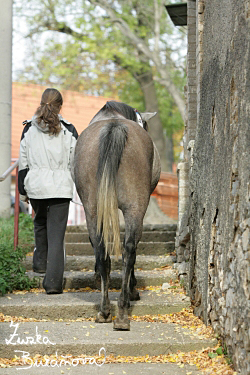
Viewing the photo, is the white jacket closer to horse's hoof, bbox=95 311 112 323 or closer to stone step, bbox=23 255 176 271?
stone step, bbox=23 255 176 271

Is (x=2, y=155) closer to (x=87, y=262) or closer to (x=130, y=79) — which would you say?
(x=87, y=262)

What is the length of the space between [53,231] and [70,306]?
856 mm

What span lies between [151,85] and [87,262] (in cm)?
1416

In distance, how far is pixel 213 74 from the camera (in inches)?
196

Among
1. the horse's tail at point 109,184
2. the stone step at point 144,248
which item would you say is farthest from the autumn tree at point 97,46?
the horse's tail at point 109,184

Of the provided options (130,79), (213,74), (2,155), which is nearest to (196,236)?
(213,74)

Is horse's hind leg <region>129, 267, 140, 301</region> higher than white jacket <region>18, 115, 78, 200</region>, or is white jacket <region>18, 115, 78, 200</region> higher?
white jacket <region>18, 115, 78, 200</region>

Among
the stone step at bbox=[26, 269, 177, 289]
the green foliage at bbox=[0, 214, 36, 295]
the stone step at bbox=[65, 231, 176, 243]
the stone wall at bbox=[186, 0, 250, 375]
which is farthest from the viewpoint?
the stone step at bbox=[65, 231, 176, 243]

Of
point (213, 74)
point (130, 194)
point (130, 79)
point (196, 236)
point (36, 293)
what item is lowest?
point (36, 293)

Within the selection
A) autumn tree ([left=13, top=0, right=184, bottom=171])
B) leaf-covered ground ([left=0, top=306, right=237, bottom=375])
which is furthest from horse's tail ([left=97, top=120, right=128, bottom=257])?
autumn tree ([left=13, top=0, right=184, bottom=171])

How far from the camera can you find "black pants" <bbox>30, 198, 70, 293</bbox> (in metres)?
5.75

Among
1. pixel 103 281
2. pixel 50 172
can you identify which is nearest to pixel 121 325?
pixel 103 281

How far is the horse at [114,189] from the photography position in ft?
15.8

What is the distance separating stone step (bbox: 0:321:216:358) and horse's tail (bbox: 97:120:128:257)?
0.67 metres
